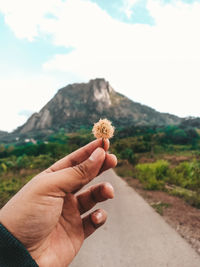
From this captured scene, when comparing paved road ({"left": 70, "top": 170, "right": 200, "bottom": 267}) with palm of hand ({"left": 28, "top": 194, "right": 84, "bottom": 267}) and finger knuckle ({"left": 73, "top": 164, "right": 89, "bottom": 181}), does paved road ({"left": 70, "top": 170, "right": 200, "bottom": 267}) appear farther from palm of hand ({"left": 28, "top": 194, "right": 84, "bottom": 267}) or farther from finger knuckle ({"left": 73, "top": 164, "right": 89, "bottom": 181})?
finger knuckle ({"left": 73, "top": 164, "right": 89, "bottom": 181})

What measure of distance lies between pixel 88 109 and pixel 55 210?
131 metres

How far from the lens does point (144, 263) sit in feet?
12.7

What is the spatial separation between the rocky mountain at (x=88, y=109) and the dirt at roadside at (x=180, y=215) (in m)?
110

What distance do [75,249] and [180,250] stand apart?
306 cm

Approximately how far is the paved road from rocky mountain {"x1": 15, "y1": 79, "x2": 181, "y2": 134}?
370ft

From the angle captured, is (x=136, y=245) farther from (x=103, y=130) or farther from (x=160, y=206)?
(x=103, y=130)

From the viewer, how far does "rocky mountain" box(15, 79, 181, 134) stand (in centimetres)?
12550

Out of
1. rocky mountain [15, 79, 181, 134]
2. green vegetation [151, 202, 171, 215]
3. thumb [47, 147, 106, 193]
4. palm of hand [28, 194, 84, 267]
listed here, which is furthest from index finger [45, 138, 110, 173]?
rocky mountain [15, 79, 181, 134]

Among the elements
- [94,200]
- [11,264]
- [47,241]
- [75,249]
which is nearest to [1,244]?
[11,264]

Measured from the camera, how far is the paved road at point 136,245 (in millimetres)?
3891

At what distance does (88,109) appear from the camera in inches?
5172

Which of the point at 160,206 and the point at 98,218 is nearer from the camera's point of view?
the point at 98,218

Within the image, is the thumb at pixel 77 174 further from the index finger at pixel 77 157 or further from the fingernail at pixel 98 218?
the fingernail at pixel 98 218

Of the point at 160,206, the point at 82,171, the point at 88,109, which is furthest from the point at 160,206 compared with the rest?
the point at 88,109
